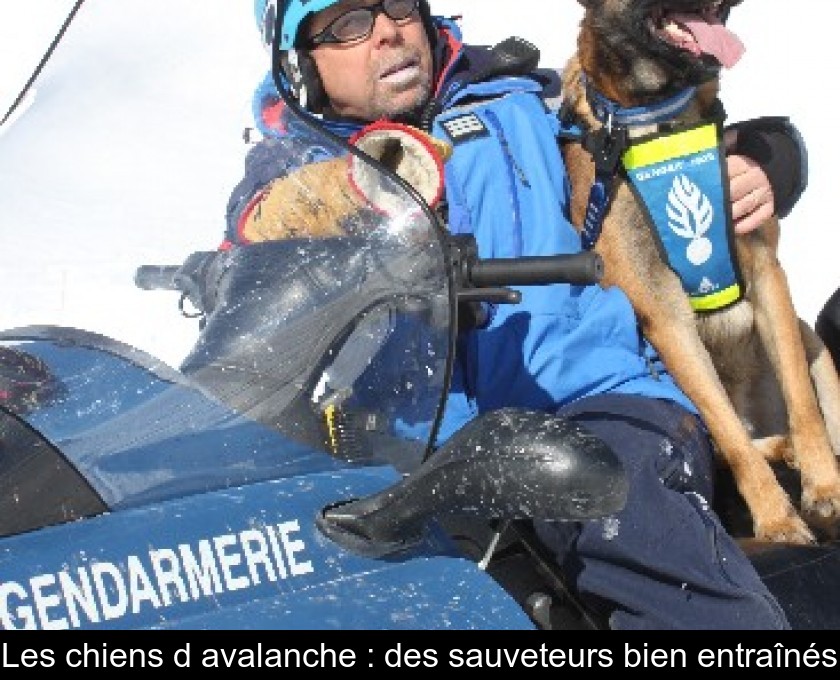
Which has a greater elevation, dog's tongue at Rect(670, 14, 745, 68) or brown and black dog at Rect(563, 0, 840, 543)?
dog's tongue at Rect(670, 14, 745, 68)

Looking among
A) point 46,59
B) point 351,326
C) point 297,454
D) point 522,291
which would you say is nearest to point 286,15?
point 46,59

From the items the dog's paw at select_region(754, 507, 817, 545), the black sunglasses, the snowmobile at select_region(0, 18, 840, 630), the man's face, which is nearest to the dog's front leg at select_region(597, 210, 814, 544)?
the dog's paw at select_region(754, 507, 817, 545)

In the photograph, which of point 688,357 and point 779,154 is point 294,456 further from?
point 779,154

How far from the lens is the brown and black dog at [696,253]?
315 cm

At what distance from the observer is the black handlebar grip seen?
186 cm

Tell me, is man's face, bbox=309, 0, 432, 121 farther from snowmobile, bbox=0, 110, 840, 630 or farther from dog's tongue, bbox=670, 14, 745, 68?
snowmobile, bbox=0, 110, 840, 630

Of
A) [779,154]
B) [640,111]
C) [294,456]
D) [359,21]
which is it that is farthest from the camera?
[640,111]

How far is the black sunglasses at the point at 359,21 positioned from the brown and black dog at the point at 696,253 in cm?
52

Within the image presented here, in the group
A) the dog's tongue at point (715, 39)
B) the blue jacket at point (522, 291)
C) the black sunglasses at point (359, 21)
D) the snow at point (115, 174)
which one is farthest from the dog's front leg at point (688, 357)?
the snow at point (115, 174)

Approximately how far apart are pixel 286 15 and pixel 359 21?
304 millimetres

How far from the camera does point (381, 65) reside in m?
2.96

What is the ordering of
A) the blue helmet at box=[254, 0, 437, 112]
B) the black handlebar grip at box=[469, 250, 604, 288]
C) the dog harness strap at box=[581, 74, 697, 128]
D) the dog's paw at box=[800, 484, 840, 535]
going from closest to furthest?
the black handlebar grip at box=[469, 250, 604, 288] → the blue helmet at box=[254, 0, 437, 112] → the dog's paw at box=[800, 484, 840, 535] → the dog harness strap at box=[581, 74, 697, 128]

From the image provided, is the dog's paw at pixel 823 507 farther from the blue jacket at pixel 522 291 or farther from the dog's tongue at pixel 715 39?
the dog's tongue at pixel 715 39

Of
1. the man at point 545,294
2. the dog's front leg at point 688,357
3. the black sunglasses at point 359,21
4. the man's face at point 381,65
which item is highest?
the black sunglasses at point 359,21
